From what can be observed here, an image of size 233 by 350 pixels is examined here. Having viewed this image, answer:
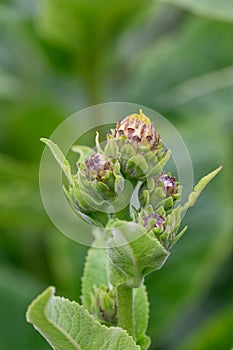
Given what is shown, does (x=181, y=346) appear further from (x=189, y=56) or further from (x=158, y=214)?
(x=158, y=214)

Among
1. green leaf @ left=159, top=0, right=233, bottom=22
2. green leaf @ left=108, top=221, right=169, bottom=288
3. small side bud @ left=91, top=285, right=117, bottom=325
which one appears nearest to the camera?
green leaf @ left=108, top=221, right=169, bottom=288

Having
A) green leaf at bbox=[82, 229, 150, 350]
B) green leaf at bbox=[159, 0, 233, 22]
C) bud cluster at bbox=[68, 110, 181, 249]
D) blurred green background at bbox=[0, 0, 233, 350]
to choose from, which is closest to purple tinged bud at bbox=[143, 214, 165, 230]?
bud cluster at bbox=[68, 110, 181, 249]

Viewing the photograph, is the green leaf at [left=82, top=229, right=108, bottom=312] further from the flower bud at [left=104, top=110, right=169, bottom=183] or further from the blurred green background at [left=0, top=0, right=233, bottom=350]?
the blurred green background at [left=0, top=0, right=233, bottom=350]

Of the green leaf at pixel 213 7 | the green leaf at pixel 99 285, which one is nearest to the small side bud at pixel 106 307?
the green leaf at pixel 99 285

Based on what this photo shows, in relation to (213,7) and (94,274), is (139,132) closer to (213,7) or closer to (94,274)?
(94,274)

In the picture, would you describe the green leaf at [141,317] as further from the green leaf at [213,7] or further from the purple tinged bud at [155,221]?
the green leaf at [213,7]
